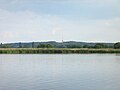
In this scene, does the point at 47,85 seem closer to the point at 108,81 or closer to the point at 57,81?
the point at 57,81

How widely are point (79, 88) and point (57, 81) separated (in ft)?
11.0

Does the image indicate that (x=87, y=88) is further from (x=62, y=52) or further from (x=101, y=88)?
(x=62, y=52)

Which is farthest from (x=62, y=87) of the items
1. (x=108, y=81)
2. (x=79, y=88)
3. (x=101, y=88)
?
(x=108, y=81)

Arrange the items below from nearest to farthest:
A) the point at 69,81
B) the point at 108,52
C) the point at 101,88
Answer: the point at 101,88 → the point at 69,81 → the point at 108,52

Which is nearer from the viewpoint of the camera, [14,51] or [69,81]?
[69,81]

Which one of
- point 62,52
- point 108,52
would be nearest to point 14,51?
point 62,52

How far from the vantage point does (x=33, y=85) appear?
68.6 feet

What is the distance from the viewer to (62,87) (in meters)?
20.2

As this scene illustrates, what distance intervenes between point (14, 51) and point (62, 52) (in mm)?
11662

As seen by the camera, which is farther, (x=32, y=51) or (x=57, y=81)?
(x=32, y=51)

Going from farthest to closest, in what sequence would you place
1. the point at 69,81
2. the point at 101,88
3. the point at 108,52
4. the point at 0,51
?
the point at 108,52, the point at 0,51, the point at 69,81, the point at 101,88

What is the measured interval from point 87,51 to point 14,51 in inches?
694

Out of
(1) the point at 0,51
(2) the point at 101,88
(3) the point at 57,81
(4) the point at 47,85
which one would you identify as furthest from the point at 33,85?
(1) the point at 0,51

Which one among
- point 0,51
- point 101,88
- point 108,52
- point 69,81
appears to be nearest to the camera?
point 101,88
